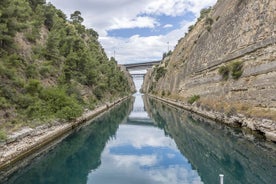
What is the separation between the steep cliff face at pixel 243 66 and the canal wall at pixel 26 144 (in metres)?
12.1

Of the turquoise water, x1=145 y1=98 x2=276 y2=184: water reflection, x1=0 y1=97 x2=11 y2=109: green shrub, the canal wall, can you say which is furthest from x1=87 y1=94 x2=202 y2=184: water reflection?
x1=0 y1=97 x2=11 y2=109: green shrub

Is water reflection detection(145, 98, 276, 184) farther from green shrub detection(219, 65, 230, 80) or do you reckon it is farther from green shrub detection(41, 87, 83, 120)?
green shrub detection(41, 87, 83, 120)

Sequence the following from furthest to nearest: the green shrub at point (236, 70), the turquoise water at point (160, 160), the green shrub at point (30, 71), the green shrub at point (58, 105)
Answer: the green shrub at point (236, 70) < the green shrub at point (30, 71) < the green shrub at point (58, 105) < the turquoise water at point (160, 160)

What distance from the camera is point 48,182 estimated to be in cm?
1149

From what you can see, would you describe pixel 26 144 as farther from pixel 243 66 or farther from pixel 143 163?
pixel 243 66

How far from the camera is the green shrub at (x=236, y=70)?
79.1 ft

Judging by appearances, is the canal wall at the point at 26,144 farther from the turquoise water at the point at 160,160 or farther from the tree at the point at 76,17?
the tree at the point at 76,17

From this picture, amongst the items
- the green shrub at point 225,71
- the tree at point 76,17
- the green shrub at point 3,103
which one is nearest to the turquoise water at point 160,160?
the green shrub at point 3,103

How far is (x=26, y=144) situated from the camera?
1529 centimetres

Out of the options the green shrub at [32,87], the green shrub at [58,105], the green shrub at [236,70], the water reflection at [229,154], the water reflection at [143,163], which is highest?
the green shrub at [236,70]

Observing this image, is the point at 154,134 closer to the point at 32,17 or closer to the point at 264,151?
the point at 264,151

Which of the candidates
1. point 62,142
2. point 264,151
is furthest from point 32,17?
point 264,151

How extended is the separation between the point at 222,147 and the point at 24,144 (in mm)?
10331

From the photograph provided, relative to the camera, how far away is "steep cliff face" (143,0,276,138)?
18591mm
